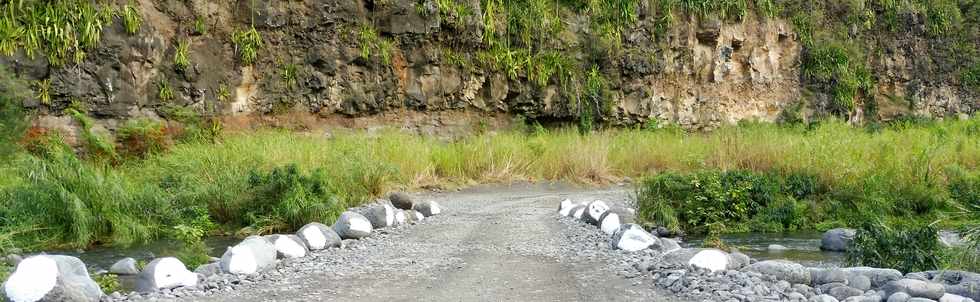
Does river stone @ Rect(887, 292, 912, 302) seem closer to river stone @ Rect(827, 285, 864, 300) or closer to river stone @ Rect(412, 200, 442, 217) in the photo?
river stone @ Rect(827, 285, 864, 300)

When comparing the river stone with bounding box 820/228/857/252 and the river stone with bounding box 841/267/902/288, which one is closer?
the river stone with bounding box 841/267/902/288

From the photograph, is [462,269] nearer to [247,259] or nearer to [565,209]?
[247,259]

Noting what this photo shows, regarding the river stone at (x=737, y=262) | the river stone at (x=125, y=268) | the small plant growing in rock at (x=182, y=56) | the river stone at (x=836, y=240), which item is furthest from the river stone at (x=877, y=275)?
the small plant growing in rock at (x=182, y=56)

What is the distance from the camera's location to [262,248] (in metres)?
7.14

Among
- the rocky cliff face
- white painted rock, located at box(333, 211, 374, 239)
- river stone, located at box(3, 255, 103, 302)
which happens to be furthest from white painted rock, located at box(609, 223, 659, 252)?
the rocky cliff face

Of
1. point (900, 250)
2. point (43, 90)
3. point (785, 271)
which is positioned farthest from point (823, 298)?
point (43, 90)

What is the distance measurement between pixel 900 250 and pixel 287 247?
552 centimetres

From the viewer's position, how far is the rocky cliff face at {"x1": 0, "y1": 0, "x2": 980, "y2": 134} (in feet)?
68.4

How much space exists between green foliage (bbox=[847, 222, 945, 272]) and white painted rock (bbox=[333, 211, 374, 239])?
5.08 metres

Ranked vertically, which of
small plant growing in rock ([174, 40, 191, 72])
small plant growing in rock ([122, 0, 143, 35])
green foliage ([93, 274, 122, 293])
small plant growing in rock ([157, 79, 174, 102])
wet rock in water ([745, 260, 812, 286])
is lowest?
green foliage ([93, 274, 122, 293])

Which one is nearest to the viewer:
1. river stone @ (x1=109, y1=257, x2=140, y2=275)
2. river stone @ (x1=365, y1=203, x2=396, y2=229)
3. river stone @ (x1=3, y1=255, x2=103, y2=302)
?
river stone @ (x1=3, y1=255, x2=103, y2=302)

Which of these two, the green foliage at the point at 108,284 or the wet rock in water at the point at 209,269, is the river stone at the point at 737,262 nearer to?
the wet rock in water at the point at 209,269

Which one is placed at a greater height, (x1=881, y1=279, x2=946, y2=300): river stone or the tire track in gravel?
(x1=881, y1=279, x2=946, y2=300): river stone

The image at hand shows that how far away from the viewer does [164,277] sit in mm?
6164
